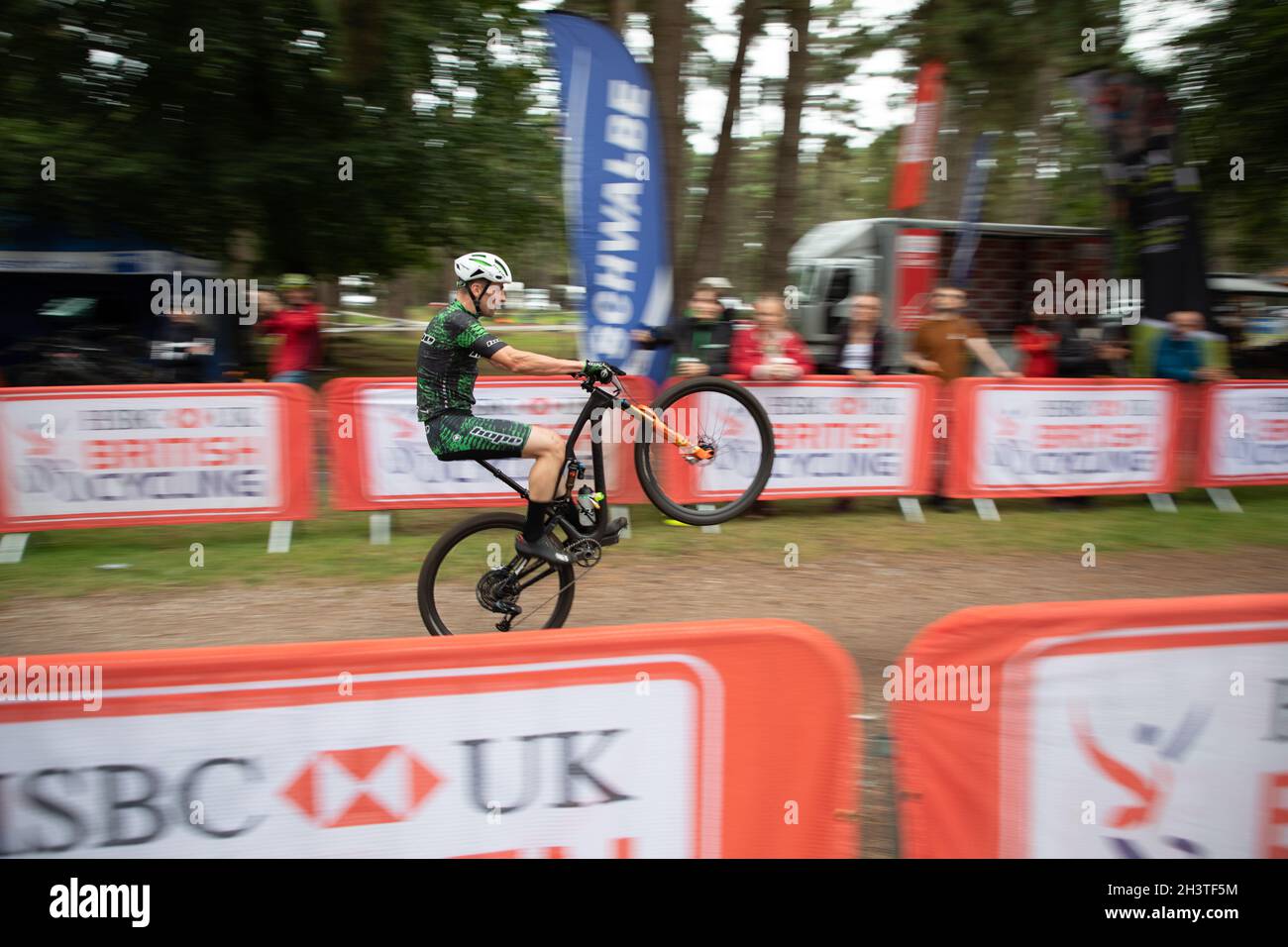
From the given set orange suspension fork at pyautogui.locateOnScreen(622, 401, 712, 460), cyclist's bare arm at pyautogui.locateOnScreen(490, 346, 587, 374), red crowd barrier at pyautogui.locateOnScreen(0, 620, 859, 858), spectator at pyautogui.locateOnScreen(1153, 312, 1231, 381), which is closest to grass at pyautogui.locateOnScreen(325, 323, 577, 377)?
spectator at pyautogui.locateOnScreen(1153, 312, 1231, 381)

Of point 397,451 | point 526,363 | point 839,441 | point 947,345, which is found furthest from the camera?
point 947,345

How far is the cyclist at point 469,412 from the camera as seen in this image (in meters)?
5.14

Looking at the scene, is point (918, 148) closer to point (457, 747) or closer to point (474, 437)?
point (474, 437)

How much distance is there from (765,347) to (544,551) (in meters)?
3.98

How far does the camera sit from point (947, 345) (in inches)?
363

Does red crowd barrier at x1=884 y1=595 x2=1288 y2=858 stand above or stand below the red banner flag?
below

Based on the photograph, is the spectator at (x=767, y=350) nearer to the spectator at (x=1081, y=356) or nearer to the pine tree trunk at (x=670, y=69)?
the pine tree trunk at (x=670, y=69)

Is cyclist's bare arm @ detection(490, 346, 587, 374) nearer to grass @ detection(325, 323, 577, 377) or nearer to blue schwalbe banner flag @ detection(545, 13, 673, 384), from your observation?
blue schwalbe banner flag @ detection(545, 13, 673, 384)

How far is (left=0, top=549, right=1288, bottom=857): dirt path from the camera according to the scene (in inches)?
229

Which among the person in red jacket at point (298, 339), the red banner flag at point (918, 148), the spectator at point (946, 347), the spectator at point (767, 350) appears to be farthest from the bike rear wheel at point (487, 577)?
the red banner flag at point (918, 148)

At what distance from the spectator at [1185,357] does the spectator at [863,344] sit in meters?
2.65

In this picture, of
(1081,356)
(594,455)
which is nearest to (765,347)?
(594,455)

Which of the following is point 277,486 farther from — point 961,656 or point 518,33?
point 518,33
